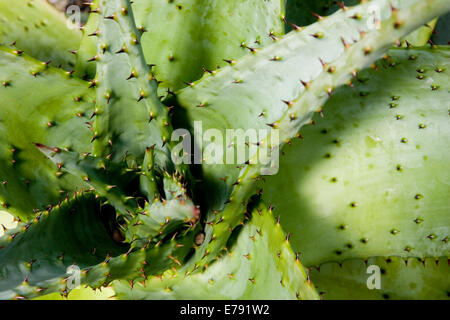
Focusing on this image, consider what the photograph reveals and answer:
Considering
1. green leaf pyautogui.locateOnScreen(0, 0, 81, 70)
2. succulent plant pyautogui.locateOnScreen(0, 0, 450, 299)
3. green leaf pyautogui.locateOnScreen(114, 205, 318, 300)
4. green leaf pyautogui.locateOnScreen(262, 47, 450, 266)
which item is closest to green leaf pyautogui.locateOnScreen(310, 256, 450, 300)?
succulent plant pyautogui.locateOnScreen(0, 0, 450, 299)

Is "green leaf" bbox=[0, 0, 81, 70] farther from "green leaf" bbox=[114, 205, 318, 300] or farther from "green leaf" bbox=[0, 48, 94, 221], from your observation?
"green leaf" bbox=[114, 205, 318, 300]

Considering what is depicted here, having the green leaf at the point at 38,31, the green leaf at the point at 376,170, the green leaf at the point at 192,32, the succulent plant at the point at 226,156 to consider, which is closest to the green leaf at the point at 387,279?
the succulent plant at the point at 226,156

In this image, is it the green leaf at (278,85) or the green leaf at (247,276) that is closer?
the green leaf at (278,85)

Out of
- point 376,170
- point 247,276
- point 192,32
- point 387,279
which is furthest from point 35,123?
point 387,279

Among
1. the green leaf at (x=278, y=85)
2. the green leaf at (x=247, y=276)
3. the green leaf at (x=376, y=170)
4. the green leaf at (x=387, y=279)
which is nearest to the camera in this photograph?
the green leaf at (x=278, y=85)

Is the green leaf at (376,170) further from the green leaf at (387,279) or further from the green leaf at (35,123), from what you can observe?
the green leaf at (35,123)

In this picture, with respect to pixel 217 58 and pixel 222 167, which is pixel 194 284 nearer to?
pixel 222 167

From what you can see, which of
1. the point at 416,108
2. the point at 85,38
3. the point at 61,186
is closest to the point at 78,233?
the point at 61,186

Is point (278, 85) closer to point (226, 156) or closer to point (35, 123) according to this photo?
point (226, 156)
